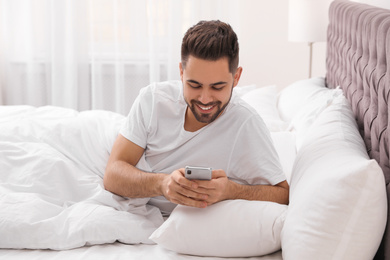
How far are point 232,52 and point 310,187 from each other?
0.55 meters

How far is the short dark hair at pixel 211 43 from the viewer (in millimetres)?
1652

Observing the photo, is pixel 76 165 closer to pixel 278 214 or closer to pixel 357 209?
pixel 278 214

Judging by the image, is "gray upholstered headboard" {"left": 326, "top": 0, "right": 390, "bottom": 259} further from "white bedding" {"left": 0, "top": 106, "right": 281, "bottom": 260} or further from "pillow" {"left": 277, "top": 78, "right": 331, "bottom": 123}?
"white bedding" {"left": 0, "top": 106, "right": 281, "bottom": 260}

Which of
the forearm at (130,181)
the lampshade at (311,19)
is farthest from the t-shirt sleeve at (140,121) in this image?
the lampshade at (311,19)

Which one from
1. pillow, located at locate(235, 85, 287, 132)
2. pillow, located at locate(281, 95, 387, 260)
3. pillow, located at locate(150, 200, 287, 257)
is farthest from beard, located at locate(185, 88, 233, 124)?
pillow, located at locate(235, 85, 287, 132)

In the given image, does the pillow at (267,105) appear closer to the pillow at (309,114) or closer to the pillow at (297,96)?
the pillow at (297,96)

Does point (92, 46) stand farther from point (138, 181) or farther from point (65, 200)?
point (138, 181)

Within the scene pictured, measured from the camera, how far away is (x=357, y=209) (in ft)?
4.04

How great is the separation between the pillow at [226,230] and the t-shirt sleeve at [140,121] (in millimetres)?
398

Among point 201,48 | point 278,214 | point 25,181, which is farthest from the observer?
point 25,181

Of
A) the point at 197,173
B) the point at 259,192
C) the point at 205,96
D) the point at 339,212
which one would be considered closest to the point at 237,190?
the point at 259,192

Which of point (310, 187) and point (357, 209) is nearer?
point (357, 209)

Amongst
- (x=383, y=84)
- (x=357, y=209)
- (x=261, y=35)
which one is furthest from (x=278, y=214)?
(x=261, y=35)

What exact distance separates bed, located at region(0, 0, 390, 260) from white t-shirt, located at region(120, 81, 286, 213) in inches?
4.5
